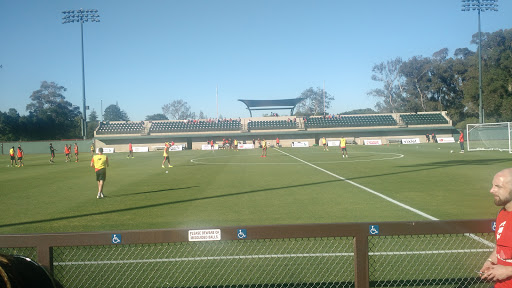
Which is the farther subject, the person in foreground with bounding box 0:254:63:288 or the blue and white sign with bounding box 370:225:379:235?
the blue and white sign with bounding box 370:225:379:235

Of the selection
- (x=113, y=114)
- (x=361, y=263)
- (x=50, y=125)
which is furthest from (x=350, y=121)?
(x=113, y=114)

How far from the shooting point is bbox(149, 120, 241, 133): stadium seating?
2749 inches

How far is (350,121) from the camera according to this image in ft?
239

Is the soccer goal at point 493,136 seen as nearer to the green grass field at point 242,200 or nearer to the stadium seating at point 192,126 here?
the green grass field at point 242,200

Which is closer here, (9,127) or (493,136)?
(493,136)

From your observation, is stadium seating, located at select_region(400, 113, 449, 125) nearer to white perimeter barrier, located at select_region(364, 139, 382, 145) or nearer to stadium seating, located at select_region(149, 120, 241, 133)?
white perimeter barrier, located at select_region(364, 139, 382, 145)

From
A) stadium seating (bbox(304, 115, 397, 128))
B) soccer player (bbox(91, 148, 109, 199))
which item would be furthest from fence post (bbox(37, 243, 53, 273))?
stadium seating (bbox(304, 115, 397, 128))

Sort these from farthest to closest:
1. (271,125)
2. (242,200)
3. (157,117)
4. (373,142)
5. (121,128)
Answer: (157,117) → (121,128) → (271,125) → (373,142) → (242,200)

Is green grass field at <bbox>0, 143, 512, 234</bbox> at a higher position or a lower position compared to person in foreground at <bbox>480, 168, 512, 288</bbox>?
lower

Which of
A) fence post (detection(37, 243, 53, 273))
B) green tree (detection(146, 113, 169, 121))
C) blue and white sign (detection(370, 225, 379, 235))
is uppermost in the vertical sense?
green tree (detection(146, 113, 169, 121))

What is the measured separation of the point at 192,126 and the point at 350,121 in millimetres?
27921

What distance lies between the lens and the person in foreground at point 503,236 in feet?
10.1

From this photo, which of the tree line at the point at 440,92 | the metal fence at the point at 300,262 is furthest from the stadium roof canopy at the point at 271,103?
the metal fence at the point at 300,262

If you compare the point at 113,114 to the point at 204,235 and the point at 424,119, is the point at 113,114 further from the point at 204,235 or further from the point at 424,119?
the point at 204,235
